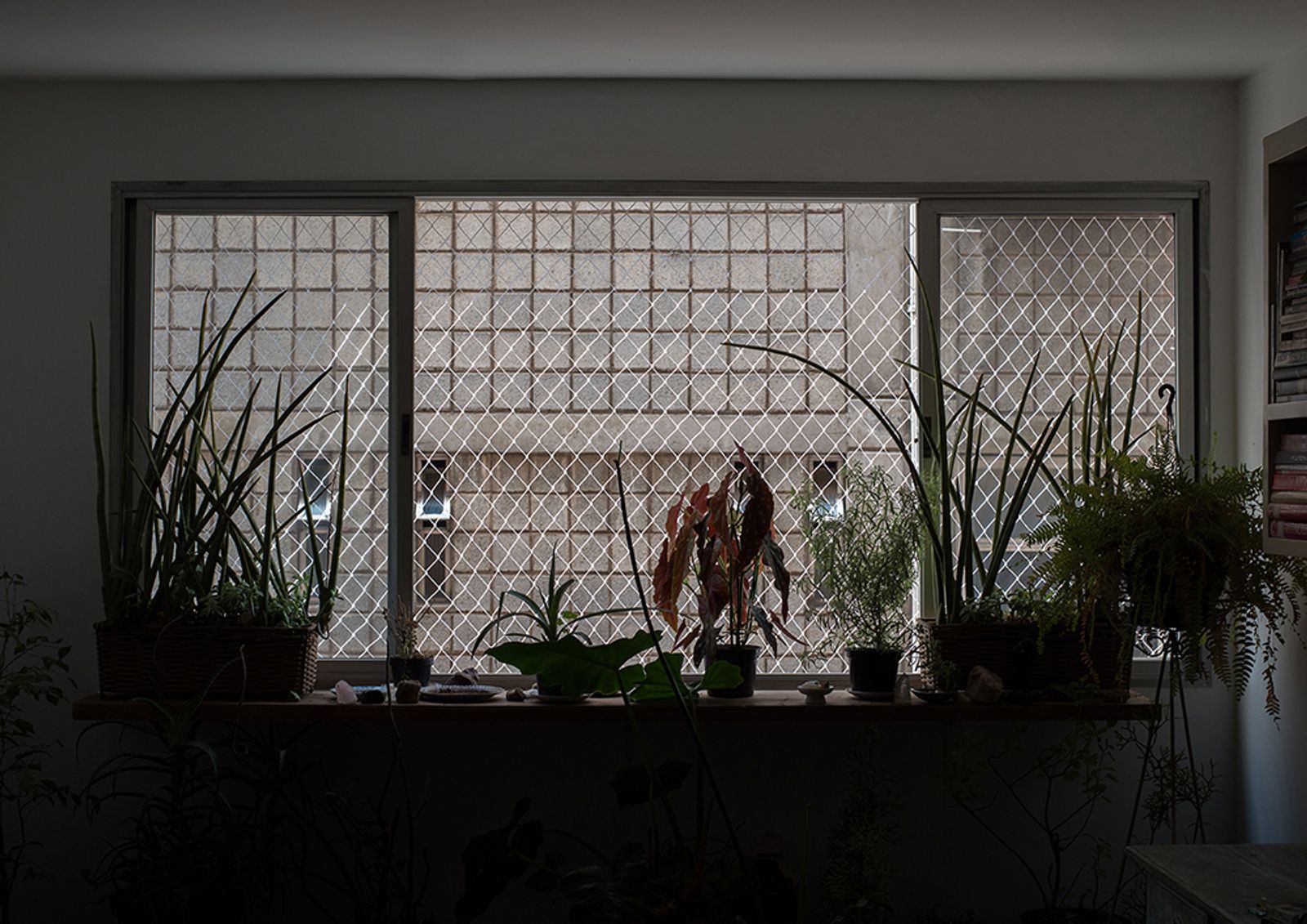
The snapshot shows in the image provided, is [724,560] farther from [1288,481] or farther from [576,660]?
[1288,481]

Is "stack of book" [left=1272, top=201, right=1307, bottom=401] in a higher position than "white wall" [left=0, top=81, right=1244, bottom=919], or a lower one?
lower

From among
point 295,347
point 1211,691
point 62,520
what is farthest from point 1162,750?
point 62,520

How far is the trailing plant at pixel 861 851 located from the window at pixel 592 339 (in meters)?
0.43

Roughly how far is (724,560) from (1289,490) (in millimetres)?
1479

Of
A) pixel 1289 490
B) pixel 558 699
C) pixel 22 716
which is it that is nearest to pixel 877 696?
pixel 558 699

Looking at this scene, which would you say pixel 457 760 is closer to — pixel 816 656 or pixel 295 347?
pixel 816 656

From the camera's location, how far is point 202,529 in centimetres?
344


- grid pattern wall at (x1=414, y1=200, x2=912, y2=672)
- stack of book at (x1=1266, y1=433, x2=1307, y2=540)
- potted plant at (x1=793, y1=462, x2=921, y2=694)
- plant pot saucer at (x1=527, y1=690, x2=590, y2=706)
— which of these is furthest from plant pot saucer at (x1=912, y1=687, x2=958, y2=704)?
grid pattern wall at (x1=414, y1=200, x2=912, y2=672)

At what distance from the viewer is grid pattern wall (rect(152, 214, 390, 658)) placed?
12.2 feet

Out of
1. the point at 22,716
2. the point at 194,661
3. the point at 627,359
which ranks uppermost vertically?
the point at 627,359

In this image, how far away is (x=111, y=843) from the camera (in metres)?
3.50

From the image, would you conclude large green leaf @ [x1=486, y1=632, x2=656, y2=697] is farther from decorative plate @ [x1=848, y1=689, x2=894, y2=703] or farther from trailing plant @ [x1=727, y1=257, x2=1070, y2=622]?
trailing plant @ [x1=727, y1=257, x2=1070, y2=622]

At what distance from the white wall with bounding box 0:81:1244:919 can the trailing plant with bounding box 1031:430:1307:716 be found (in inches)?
30.2

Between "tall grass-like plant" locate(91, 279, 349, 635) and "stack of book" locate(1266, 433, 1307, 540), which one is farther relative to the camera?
"tall grass-like plant" locate(91, 279, 349, 635)
